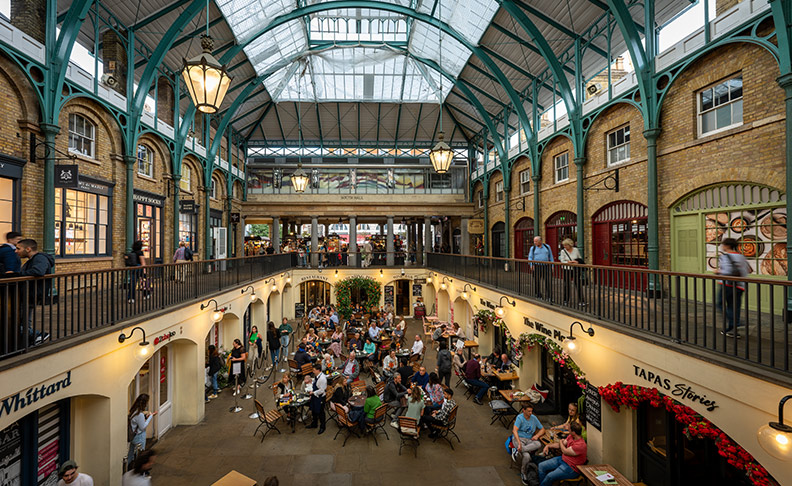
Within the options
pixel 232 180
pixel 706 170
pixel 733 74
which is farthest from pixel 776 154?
pixel 232 180

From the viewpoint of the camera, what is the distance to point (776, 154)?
6.62 meters

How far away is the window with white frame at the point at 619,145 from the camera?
417 inches

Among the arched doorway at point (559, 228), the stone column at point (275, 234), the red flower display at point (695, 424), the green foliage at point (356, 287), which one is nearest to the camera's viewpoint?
the red flower display at point (695, 424)

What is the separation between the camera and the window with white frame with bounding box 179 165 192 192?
1576cm

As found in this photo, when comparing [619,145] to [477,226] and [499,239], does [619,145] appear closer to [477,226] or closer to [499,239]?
[499,239]

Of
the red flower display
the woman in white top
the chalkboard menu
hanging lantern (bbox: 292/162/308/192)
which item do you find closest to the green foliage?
hanging lantern (bbox: 292/162/308/192)

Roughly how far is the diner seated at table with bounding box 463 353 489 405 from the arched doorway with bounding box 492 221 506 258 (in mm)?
9527

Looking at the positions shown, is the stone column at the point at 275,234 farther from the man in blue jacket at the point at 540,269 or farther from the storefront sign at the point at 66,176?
the man in blue jacket at the point at 540,269

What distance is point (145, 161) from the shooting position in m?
13.1

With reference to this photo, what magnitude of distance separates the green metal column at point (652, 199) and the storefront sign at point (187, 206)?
1611 cm

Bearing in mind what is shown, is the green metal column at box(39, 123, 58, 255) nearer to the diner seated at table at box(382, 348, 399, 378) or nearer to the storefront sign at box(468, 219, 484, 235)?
the diner seated at table at box(382, 348, 399, 378)

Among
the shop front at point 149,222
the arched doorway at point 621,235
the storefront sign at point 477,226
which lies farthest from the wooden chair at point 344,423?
the storefront sign at point 477,226

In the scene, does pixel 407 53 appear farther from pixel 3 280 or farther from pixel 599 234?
pixel 3 280

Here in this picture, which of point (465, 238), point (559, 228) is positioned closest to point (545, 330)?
point (559, 228)
